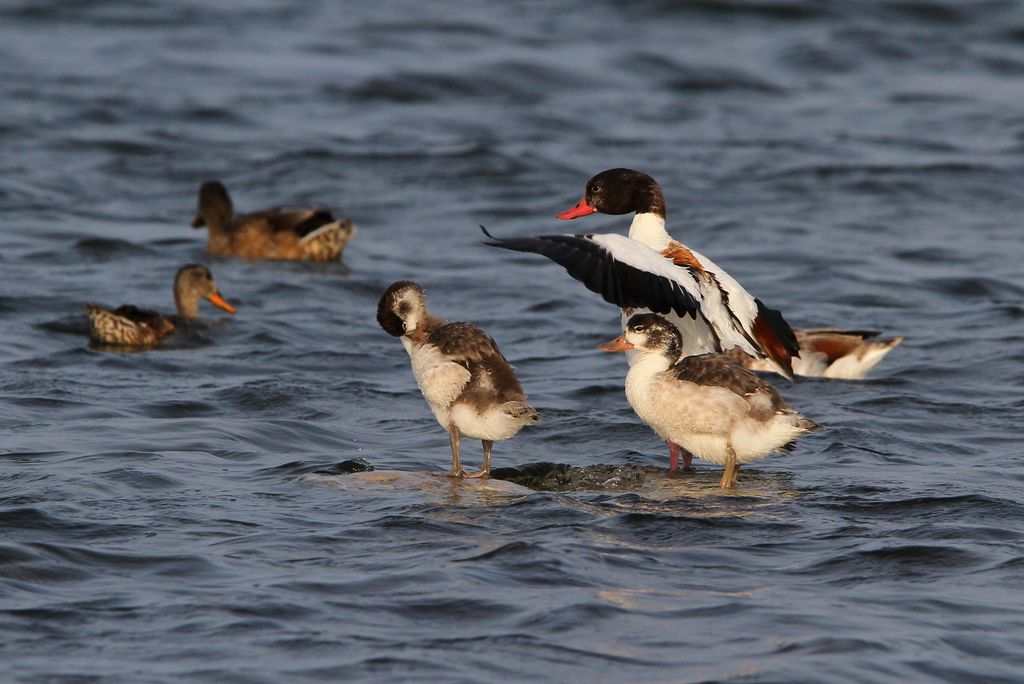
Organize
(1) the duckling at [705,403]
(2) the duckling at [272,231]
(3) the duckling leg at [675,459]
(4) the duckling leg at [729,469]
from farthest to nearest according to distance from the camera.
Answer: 1. (2) the duckling at [272,231]
2. (3) the duckling leg at [675,459]
3. (4) the duckling leg at [729,469]
4. (1) the duckling at [705,403]

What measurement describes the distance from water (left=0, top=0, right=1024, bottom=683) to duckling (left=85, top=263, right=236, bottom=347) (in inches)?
7.2

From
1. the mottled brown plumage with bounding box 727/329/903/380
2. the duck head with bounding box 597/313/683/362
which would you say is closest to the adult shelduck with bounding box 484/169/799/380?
the duck head with bounding box 597/313/683/362

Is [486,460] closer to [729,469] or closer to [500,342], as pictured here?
[729,469]

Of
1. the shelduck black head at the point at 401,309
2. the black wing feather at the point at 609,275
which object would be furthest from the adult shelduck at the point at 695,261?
the shelduck black head at the point at 401,309

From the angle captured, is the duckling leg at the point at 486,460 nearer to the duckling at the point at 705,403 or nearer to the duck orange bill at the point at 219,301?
the duckling at the point at 705,403

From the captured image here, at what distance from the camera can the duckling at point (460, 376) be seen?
8883 millimetres

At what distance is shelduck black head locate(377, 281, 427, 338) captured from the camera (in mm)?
9055

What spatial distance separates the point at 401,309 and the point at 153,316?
466cm

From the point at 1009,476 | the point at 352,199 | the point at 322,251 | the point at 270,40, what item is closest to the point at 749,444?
the point at 1009,476

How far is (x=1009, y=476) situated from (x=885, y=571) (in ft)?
7.03

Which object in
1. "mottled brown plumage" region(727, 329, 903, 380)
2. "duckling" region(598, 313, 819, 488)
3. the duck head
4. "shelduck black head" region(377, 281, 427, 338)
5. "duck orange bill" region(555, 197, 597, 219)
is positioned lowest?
"mottled brown plumage" region(727, 329, 903, 380)

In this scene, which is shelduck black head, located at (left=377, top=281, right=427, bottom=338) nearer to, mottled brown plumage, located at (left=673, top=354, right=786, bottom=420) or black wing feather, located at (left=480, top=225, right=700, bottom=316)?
black wing feather, located at (left=480, top=225, right=700, bottom=316)

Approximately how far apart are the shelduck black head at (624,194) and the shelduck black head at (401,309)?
2091 mm

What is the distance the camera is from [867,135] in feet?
76.1
